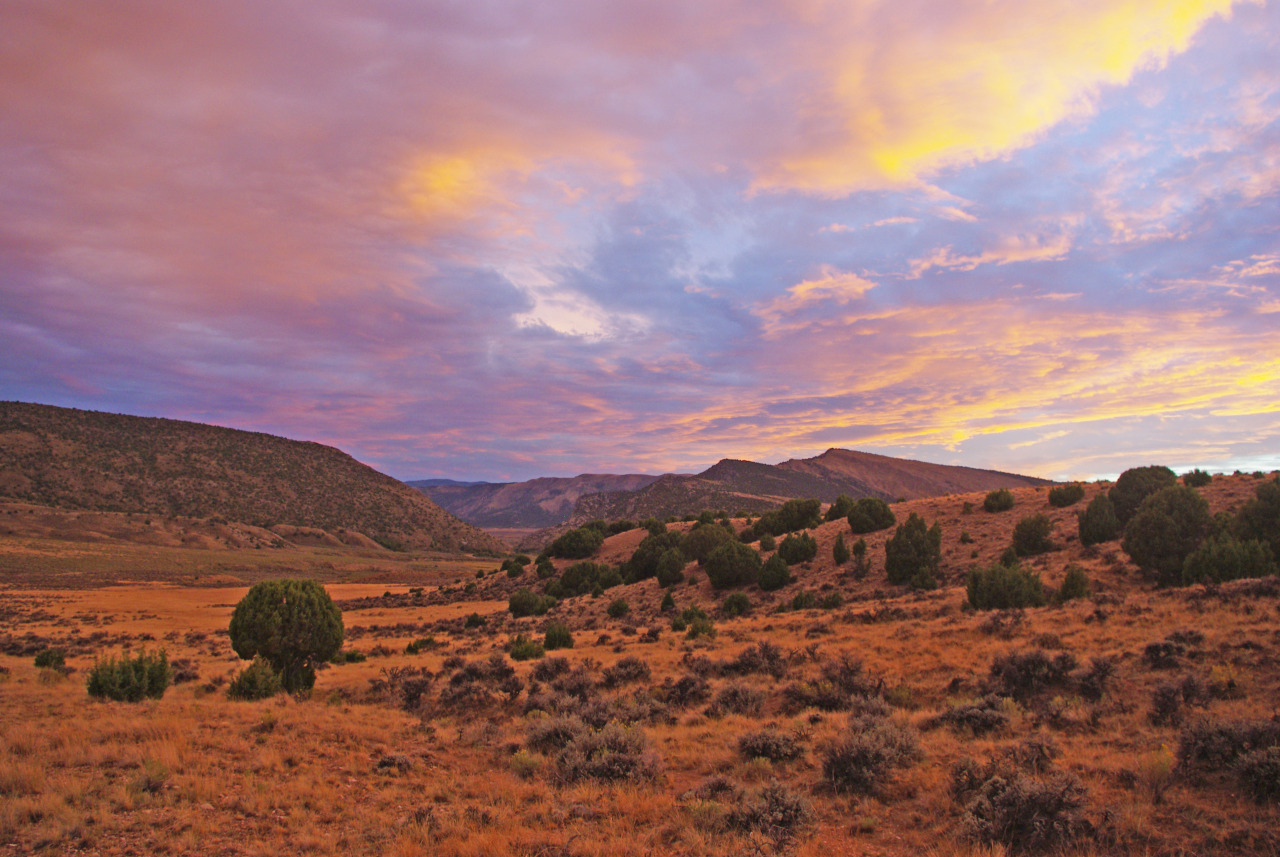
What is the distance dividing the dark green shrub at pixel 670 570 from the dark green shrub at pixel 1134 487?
28.7 m

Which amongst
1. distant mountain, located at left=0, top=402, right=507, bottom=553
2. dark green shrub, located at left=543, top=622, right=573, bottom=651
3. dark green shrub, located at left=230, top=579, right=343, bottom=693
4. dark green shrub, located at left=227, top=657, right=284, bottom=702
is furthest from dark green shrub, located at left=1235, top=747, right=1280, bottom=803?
distant mountain, located at left=0, top=402, right=507, bottom=553

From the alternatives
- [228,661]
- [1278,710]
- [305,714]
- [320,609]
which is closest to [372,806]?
[305,714]

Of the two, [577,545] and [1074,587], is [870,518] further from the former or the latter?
[577,545]

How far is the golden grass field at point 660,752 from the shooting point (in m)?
7.29

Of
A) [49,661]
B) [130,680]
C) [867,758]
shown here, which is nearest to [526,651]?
[130,680]

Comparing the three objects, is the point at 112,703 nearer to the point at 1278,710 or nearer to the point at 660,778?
the point at 660,778

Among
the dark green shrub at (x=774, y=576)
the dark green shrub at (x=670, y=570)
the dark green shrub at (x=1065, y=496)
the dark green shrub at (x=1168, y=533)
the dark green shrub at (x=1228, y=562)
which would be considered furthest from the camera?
the dark green shrub at (x=670, y=570)

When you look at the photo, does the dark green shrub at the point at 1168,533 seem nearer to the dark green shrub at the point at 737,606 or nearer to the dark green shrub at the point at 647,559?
the dark green shrub at the point at 737,606

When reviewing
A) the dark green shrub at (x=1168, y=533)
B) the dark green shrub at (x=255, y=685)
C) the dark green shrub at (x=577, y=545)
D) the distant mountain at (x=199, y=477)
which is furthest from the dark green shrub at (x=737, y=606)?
the distant mountain at (x=199, y=477)

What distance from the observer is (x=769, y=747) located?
10734mm

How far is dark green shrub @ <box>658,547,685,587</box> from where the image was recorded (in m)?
46.0

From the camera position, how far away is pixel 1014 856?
259 inches

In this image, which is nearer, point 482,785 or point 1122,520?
point 482,785

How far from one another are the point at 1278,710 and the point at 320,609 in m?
21.9
